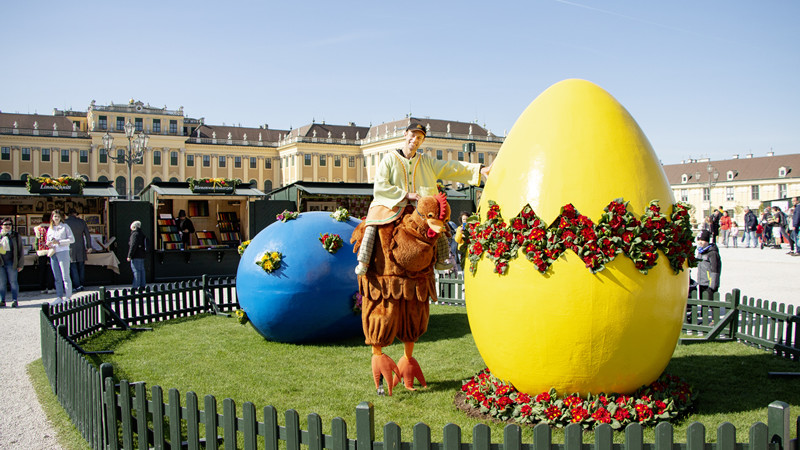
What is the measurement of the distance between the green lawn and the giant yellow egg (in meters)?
0.62

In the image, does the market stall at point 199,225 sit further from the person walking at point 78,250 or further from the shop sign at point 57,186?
the person walking at point 78,250

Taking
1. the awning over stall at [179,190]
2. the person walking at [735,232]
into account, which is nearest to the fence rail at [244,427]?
the awning over stall at [179,190]

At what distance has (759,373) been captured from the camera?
737cm

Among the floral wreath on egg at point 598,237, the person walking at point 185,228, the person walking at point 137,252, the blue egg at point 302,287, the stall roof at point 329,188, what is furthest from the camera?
the stall roof at point 329,188

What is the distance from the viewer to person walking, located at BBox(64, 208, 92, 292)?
1552 centimetres

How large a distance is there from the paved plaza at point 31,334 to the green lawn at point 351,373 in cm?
104

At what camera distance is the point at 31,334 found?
10.7m

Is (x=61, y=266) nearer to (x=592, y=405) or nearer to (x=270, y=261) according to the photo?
(x=270, y=261)

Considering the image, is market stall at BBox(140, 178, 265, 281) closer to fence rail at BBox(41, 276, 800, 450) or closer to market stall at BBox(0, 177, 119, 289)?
market stall at BBox(0, 177, 119, 289)

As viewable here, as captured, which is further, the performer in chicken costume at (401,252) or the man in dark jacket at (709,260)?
the man in dark jacket at (709,260)

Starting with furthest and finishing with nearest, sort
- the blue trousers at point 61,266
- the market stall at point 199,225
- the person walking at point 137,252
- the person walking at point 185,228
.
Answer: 1. the person walking at point 185,228
2. the market stall at point 199,225
3. the person walking at point 137,252
4. the blue trousers at point 61,266

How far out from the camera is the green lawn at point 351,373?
19.2 feet

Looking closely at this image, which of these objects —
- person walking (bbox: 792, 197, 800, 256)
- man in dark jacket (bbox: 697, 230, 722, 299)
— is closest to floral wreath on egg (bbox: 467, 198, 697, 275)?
man in dark jacket (bbox: 697, 230, 722, 299)

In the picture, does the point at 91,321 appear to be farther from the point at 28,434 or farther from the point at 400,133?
the point at 400,133
